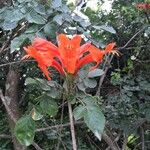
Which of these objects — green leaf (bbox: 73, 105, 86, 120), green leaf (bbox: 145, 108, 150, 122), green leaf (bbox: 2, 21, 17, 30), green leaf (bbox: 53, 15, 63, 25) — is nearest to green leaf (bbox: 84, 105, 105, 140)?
green leaf (bbox: 73, 105, 86, 120)

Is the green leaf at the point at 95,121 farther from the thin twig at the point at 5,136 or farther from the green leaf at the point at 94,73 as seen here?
the thin twig at the point at 5,136

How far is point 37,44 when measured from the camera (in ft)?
3.93

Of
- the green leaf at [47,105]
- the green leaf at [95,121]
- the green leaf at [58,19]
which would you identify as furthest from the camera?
the green leaf at [58,19]

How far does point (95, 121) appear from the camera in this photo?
1.12 m

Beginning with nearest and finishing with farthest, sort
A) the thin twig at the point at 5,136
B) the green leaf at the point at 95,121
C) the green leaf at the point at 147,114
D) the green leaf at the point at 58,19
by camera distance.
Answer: the green leaf at the point at 95,121 → the green leaf at the point at 58,19 → the green leaf at the point at 147,114 → the thin twig at the point at 5,136

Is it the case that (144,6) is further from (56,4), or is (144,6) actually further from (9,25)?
(9,25)

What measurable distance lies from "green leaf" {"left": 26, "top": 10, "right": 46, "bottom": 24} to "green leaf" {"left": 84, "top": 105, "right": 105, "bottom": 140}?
53cm

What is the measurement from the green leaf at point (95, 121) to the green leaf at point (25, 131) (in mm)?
185

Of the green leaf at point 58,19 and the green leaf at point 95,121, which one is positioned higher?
the green leaf at point 58,19

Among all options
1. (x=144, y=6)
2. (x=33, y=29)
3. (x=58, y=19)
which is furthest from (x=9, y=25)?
(x=144, y=6)

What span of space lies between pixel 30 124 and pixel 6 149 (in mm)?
950

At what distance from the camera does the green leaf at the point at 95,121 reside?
3.64 feet

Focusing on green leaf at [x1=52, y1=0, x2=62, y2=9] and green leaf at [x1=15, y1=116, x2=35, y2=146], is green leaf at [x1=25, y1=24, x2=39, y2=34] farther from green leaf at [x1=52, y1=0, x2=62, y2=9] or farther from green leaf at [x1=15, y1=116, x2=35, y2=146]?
green leaf at [x1=15, y1=116, x2=35, y2=146]

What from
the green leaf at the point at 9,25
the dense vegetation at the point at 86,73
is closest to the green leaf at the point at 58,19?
the dense vegetation at the point at 86,73
